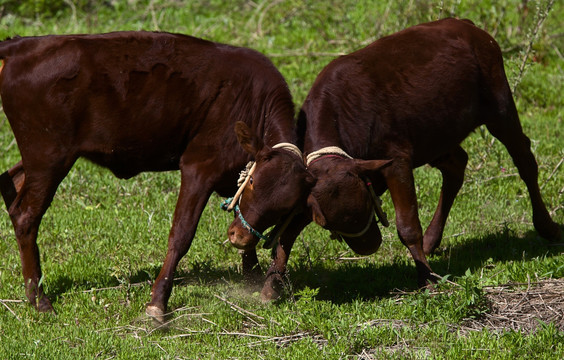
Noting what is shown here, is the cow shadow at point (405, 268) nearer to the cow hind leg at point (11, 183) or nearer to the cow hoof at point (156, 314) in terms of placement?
the cow hoof at point (156, 314)

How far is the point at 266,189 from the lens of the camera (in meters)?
5.36

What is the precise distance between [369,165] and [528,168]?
2.26 metres

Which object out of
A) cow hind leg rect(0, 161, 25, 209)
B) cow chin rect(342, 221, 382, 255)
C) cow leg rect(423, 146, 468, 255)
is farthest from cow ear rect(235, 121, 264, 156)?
cow leg rect(423, 146, 468, 255)

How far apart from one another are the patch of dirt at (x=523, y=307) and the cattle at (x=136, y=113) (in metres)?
1.77

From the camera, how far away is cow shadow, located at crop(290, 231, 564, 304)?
620 cm

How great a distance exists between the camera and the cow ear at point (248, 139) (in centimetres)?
543

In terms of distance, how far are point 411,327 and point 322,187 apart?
3.52 feet

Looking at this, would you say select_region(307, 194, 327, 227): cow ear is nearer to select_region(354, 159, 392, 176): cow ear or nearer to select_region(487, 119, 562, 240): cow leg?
select_region(354, 159, 392, 176): cow ear

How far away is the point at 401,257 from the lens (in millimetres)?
7031

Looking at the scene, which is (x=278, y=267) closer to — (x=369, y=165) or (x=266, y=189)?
(x=266, y=189)

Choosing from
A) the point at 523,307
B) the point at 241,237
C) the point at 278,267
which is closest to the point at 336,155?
the point at 241,237

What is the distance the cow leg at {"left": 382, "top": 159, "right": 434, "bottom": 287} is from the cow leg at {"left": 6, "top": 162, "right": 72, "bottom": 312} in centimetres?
236

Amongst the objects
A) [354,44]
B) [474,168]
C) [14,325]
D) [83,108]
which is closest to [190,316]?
[14,325]

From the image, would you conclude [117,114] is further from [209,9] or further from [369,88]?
[209,9]
